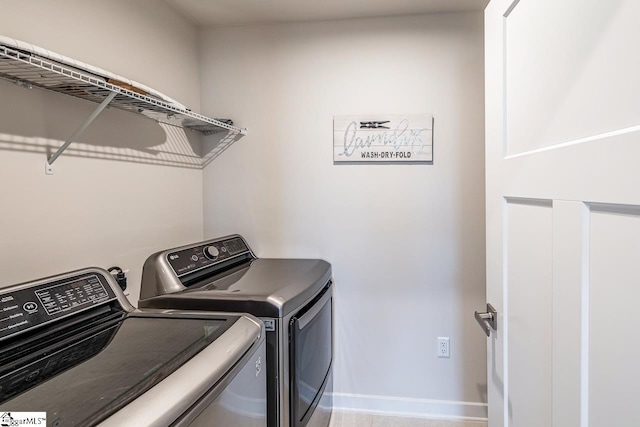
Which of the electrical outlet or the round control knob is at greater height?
the round control knob

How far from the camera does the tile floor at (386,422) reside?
2.03 meters

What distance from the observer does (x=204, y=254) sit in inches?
68.4

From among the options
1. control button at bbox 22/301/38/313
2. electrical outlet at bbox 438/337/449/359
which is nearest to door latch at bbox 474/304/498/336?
electrical outlet at bbox 438/337/449/359

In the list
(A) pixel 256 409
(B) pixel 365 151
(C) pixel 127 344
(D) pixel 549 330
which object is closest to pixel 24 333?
(C) pixel 127 344

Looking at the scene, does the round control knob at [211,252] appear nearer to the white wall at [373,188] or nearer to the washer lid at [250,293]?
the washer lid at [250,293]

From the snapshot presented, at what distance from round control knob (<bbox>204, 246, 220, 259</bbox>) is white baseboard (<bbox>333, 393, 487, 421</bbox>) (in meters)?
1.14

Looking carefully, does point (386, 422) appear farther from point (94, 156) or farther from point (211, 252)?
point (94, 156)

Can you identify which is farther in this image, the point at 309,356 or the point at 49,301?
the point at 309,356

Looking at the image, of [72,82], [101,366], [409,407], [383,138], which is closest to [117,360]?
[101,366]

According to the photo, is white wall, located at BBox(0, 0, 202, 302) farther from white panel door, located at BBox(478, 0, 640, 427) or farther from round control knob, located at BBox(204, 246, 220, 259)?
white panel door, located at BBox(478, 0, 640, 427)

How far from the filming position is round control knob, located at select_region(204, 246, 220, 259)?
1763 millimetres

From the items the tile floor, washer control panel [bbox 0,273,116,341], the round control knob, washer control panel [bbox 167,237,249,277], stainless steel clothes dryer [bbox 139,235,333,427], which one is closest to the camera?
washer control panel [bbox 0,273,116,341]

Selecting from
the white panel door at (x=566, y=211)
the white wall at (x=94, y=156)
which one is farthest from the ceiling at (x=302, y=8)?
the white panel door at (x=566, y=211)

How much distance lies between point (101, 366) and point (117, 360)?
4 cm
